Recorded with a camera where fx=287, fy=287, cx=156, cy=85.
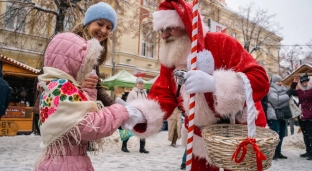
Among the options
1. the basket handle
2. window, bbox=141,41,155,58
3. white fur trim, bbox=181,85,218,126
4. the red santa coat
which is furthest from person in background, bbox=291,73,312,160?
window, bbox=141,41,155,58

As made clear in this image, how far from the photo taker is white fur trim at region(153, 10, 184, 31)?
2.15m

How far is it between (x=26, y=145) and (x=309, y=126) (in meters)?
7.19

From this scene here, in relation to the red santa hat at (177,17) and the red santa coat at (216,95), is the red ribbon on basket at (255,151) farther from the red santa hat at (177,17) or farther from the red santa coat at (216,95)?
the red santa hat at (177,17)

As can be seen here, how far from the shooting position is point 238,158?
1543mm

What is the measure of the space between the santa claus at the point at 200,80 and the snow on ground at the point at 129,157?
2492 mm

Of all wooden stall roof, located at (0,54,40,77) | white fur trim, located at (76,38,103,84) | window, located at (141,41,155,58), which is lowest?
white fur trim, located at (76,38,103,84)

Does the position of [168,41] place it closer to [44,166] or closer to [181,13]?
[181,13]

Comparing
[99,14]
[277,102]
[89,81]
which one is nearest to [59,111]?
[89,81]

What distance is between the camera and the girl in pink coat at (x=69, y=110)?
5.21ft

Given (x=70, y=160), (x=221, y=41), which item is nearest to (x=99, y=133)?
(x=70, y=160)

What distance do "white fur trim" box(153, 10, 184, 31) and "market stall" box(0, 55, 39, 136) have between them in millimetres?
7992

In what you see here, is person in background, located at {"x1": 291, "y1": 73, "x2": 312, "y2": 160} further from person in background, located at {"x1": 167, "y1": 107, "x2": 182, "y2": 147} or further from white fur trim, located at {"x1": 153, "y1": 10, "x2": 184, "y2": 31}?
white fur trim, located at {"x1": 153, "y1": 10, "x2": 184, "y2": 31}

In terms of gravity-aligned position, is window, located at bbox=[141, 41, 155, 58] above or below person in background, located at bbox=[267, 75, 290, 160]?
above

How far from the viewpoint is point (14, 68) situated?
30.9ft
